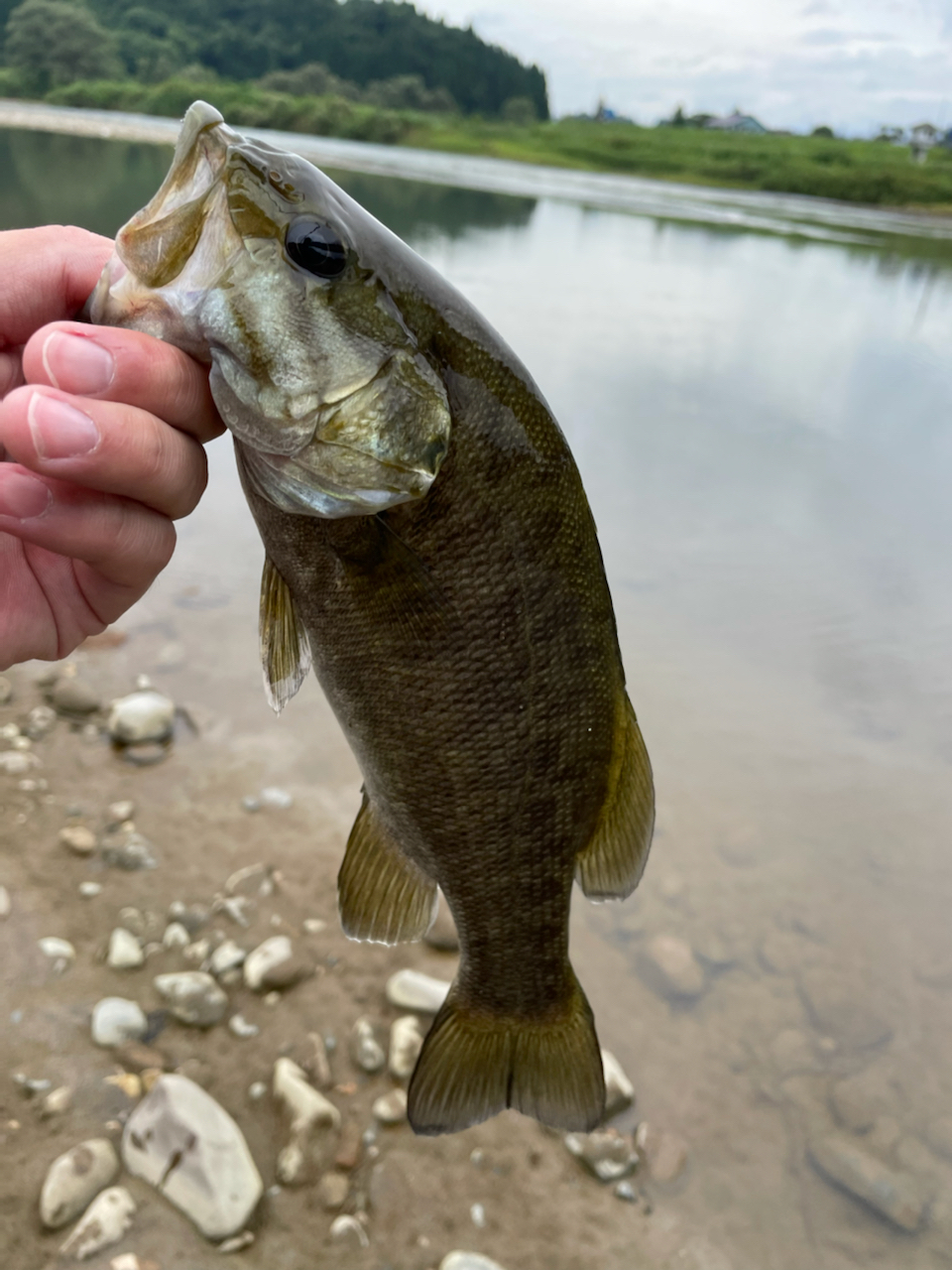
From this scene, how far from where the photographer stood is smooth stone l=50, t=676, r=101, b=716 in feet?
13.9

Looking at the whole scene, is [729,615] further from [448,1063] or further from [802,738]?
[448,1063]

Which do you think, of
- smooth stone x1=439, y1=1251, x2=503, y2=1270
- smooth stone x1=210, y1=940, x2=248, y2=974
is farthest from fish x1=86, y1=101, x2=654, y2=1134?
smooth stone x1=210, y1=940, x2=248, y2=974

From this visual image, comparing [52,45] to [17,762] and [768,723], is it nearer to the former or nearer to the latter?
[17,762]

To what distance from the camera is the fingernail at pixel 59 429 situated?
4.02 feet

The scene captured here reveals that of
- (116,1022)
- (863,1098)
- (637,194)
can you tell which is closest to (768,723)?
(863,1098)

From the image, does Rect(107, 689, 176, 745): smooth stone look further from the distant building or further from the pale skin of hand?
the distant building

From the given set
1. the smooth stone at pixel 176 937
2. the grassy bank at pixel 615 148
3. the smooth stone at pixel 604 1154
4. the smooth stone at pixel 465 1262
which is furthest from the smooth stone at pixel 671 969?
the grassy bank at pixel 615 148

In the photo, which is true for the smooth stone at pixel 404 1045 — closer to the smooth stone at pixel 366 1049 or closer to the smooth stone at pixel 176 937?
the smooth stone at pixel 366 1049

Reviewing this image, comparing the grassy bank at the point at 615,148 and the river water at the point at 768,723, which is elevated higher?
the grassy bank at the point at 615,148

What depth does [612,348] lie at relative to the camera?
10.5 m

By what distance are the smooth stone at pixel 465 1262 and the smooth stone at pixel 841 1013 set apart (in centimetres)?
168

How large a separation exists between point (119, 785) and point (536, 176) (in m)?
43.5

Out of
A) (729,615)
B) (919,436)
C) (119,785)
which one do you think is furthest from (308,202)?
(919,436)

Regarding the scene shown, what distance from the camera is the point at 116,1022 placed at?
9.20 feet
